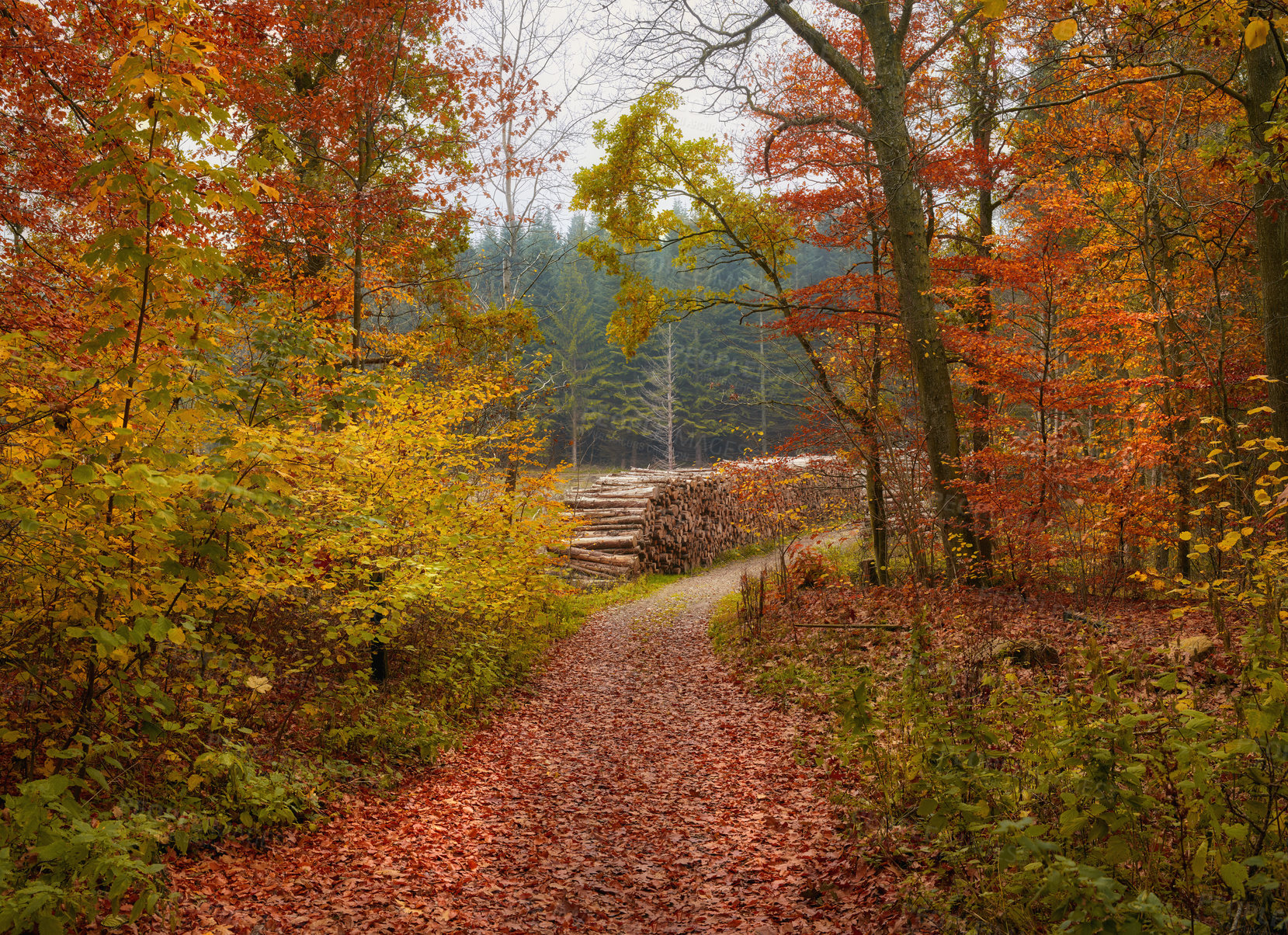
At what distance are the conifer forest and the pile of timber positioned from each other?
290 centimetres

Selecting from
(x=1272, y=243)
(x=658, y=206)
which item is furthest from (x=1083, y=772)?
(x=658, y=206)

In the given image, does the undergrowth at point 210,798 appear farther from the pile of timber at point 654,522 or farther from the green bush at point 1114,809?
the pile of timber at point 654,522

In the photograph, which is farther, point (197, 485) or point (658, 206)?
point (658, 206)

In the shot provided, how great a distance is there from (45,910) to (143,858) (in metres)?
0.58

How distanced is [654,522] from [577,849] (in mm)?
13654

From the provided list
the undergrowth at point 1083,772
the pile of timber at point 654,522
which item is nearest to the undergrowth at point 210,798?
the undergrowth at point 1083,772

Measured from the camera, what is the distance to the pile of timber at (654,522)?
1708 cm

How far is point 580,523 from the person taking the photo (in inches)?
419

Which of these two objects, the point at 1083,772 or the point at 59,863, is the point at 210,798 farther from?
the point at 1083,772

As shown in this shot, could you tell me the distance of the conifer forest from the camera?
3.24 meters

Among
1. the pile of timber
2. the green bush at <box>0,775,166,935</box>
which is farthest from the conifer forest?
the pile of timber

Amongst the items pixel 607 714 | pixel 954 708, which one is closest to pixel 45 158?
pixel 607 714

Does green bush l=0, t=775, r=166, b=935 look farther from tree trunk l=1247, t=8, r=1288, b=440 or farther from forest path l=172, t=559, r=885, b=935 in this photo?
tree trunk l=1247, t=8, r=1288, b=440

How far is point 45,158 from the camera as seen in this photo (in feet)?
18.9
